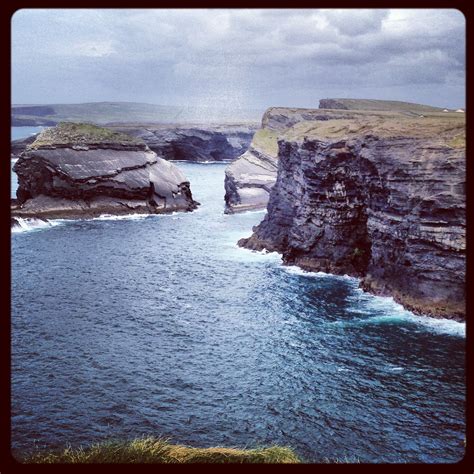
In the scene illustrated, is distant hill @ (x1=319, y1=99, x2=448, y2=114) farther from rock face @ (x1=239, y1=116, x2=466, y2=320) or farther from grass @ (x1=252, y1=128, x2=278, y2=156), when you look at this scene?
rock face @ (x1=239, y1=116, x2=466, y2=320)

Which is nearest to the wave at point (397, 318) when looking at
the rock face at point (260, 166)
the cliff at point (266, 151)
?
the cliff at point (266, 151)

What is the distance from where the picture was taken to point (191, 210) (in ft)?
390

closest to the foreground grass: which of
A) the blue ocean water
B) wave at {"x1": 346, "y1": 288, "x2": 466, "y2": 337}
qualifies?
the blue ocean water

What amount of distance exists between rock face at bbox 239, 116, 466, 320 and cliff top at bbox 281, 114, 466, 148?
0.17 m

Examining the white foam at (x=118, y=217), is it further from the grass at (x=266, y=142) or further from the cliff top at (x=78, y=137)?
the grass at (x=266, y=142)

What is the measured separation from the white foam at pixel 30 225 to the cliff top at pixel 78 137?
67.0ft

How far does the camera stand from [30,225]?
97.4 metres

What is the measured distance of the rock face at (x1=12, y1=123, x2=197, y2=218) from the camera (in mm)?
108688

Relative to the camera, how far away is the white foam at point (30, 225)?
94.4 meters

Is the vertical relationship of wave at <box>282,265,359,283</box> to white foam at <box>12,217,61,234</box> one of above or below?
below

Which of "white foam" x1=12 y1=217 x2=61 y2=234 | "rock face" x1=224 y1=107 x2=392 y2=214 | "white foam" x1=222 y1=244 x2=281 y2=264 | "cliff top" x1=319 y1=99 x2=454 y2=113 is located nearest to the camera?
"white foam" x1=222 y1=244 x2=281 y2=264
